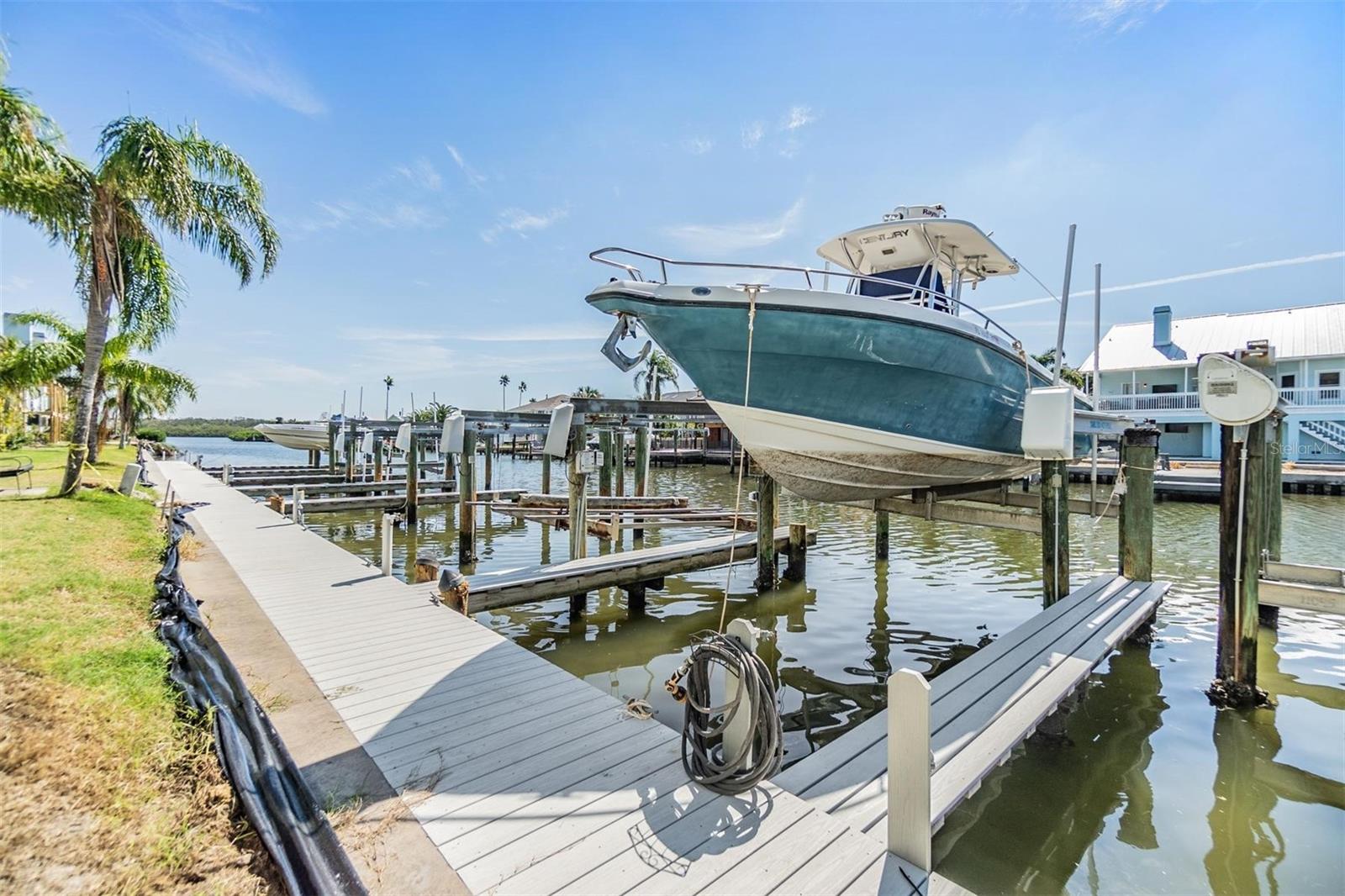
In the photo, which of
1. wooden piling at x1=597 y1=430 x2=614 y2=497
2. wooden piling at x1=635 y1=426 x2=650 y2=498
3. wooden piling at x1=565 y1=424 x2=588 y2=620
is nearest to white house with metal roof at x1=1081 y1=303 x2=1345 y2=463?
wooden piling at x1=635 y1=426 x2=650 y2=498

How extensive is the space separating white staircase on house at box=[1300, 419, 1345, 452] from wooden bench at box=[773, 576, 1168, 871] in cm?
3054

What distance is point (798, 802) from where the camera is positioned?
303 cm

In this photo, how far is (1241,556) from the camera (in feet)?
17.1

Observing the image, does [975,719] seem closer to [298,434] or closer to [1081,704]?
[1081,704]

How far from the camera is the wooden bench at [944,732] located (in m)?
2.58

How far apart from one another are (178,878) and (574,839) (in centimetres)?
155

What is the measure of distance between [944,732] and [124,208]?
16.1 metres

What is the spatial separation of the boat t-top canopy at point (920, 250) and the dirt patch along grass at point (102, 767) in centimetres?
851

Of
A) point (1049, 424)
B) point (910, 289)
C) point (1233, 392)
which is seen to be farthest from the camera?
point (910, 289)

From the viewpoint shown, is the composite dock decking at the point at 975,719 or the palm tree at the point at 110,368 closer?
the composite dock decking at the point at 975,719

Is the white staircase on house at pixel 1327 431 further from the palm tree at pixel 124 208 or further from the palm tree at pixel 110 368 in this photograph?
the palm tree at pixel 110 368

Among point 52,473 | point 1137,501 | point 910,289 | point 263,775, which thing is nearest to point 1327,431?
point 1137,501

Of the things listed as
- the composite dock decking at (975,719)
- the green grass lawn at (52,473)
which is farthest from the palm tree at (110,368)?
the composite dock decking at (975,719)

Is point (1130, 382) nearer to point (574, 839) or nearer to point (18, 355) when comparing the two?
point (574, 839)
